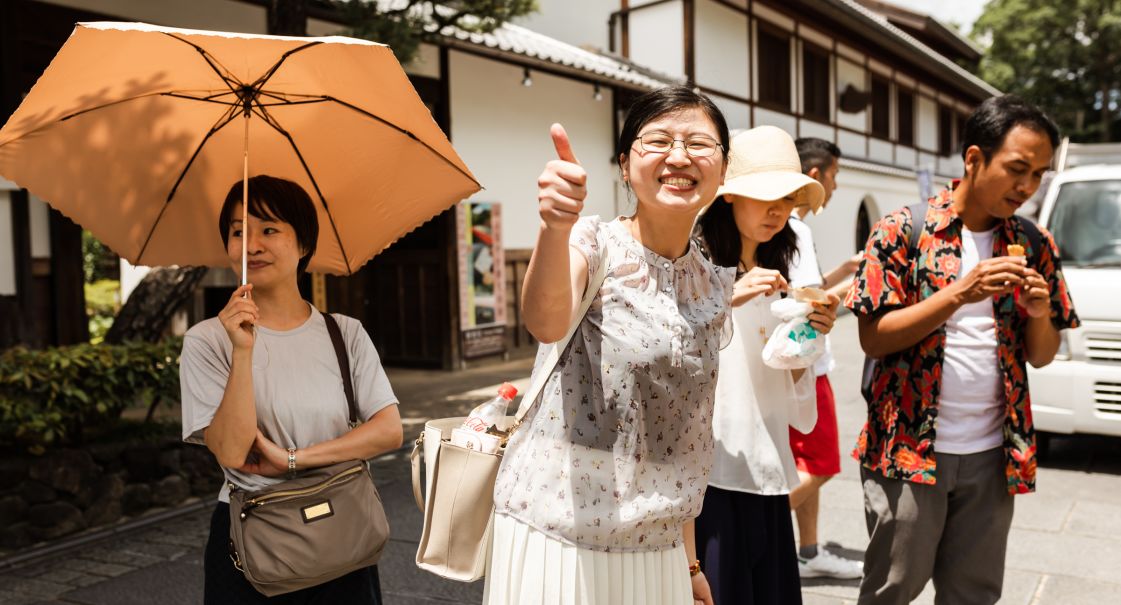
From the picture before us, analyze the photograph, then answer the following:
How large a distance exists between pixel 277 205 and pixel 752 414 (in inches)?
59.7

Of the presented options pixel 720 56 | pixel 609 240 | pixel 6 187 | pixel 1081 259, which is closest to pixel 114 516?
pixel 6 187

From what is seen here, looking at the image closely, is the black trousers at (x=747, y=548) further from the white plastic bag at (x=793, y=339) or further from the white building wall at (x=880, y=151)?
the white building wall at (x=880, y=151)

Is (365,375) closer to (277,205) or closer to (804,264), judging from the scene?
(277,205)

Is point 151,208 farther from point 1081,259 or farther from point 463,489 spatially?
point 1081,259

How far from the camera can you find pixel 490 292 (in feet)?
37.9

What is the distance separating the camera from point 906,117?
22484mm

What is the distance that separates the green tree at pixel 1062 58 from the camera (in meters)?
30.7

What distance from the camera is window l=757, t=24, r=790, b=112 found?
52.5 ft

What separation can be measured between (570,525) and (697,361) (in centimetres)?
44

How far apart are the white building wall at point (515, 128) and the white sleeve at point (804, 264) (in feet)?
23.6

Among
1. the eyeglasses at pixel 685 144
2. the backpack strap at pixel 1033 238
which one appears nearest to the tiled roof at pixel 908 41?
the backpack strap at pixel 1033 238

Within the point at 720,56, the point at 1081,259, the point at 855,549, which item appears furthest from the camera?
the point at 720,56

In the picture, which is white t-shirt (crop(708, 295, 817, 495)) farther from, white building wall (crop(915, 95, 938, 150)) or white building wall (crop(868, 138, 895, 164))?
white building wall (crop(915, 95, 938, 150))

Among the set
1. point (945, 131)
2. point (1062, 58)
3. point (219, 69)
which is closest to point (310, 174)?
point (219, 69)
